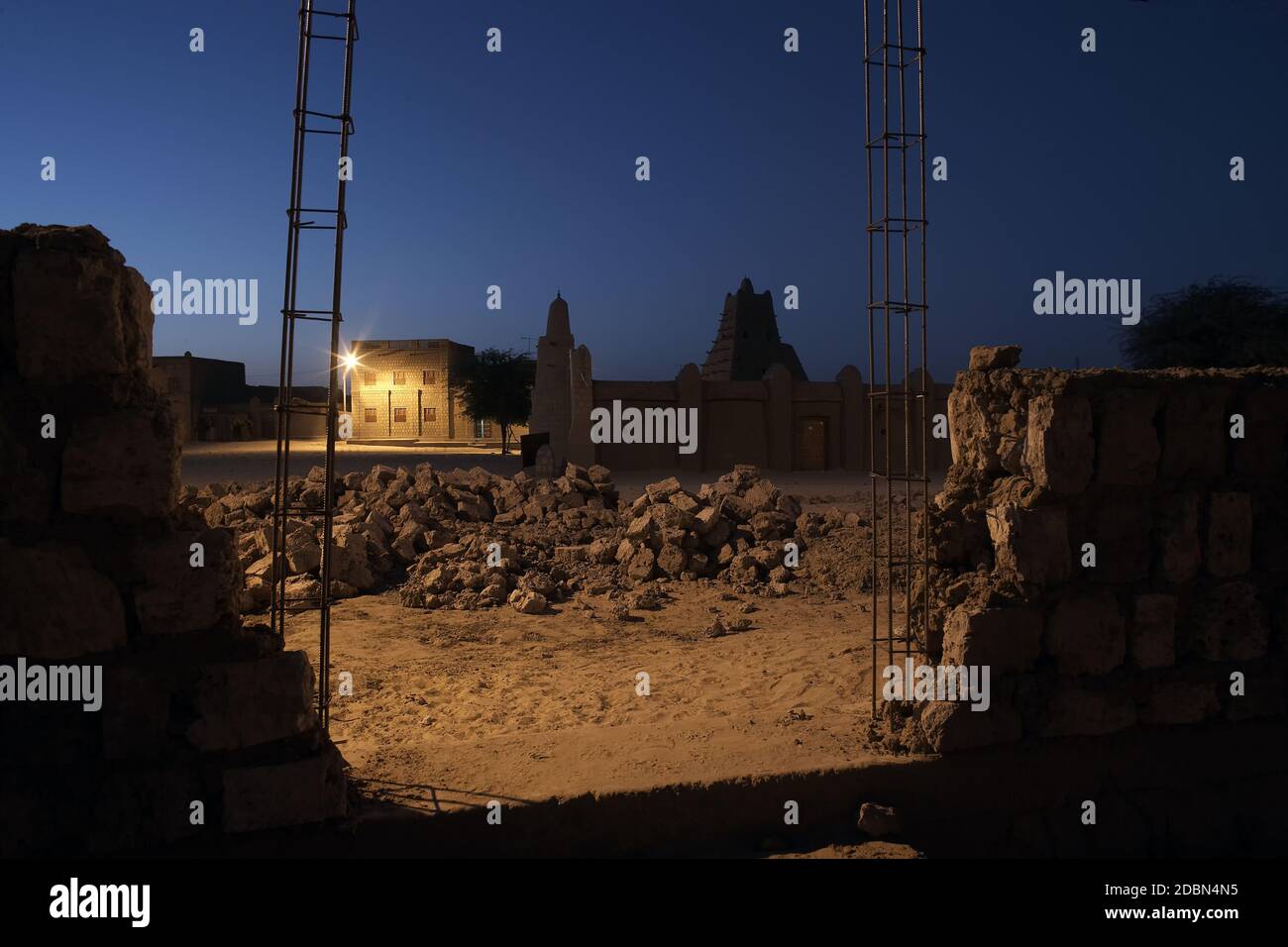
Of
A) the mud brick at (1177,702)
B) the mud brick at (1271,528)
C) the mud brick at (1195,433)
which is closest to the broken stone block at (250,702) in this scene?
the mud brick at (1177,702)

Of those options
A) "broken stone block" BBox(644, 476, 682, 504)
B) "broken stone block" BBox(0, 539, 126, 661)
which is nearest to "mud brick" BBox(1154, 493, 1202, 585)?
"broken stone block" BBox(0, 539, 126, 661)

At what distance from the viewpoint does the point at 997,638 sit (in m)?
4.78

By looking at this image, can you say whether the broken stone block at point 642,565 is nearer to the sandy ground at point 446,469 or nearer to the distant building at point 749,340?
the sandy ground at point 446,469

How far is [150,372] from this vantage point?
397 centimetres

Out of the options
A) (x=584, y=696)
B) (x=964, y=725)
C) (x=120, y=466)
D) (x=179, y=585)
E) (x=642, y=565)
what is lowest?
(x=584, y=696)

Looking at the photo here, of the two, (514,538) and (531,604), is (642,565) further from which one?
(514,538)

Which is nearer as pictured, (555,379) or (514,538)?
(514,538)

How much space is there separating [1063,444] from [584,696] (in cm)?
391

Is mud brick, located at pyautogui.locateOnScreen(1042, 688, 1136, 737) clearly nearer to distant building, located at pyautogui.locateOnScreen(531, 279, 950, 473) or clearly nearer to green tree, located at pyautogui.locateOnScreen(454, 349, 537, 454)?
distant building, located at pyautogui.locateOnScreen(531, 279, 950, 473)

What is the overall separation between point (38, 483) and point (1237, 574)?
20.2 ft

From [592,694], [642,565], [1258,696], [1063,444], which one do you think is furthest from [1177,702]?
[642,565]

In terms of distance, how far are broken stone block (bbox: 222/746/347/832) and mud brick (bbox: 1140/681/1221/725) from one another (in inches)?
174
